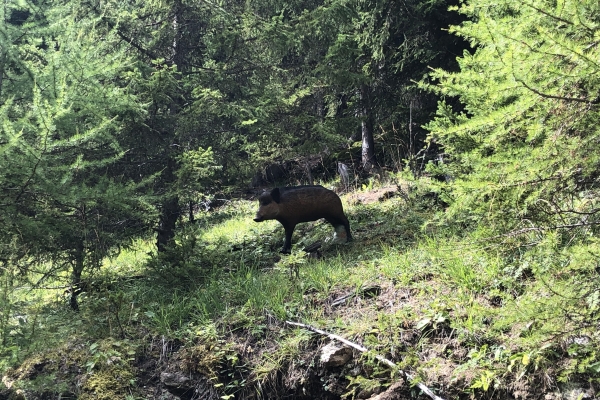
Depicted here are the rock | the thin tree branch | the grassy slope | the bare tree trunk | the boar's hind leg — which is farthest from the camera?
the bare tree trunk

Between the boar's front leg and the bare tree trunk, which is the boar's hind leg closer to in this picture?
the boar's front leg

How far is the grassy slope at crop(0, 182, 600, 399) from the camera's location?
3146 mm

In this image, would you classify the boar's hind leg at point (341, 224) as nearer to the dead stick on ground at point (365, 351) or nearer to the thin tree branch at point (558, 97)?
the dead stick on ground at point (365, 351)

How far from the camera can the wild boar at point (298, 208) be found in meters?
5.93

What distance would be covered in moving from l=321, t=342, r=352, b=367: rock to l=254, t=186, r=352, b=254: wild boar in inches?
93.6

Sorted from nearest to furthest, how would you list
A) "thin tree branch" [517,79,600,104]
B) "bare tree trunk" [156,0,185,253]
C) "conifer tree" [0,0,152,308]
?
"thin tree branch" [517,79,600,104], "conifer tree" [0,0,152,308], "bare tree trunk" [156,0,185,253]

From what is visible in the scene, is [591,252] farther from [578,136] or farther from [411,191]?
[411,191]

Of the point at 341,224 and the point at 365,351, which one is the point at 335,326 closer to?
the point at 365,351

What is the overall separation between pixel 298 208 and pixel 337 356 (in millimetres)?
2590

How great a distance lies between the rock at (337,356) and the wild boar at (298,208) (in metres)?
2.38

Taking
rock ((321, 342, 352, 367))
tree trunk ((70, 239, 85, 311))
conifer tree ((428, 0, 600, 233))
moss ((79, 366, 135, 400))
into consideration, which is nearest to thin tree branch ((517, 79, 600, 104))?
conifer tree ((428, 0, 600, 233))

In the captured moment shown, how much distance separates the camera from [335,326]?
13.5ft

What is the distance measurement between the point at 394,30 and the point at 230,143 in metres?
3.75

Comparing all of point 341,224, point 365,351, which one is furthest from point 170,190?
point 365,351
